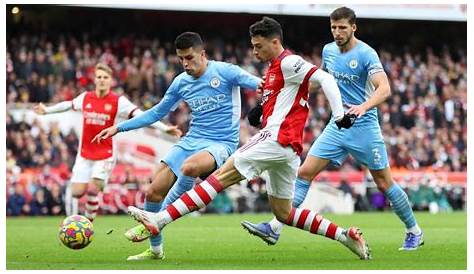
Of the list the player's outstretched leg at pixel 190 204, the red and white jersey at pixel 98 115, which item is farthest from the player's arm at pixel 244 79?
the red and white jersey at pixel 98 115

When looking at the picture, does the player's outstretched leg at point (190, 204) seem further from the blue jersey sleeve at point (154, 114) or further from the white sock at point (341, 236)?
the blue jersey sleeve at point (154, 114)

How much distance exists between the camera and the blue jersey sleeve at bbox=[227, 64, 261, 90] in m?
10.9

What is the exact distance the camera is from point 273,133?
9.74 m

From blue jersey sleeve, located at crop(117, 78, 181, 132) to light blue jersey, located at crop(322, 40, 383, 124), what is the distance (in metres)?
1.96

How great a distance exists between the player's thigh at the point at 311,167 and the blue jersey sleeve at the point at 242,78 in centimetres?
141

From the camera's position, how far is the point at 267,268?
980 cm

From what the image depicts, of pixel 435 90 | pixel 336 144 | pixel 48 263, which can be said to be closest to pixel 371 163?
pixel 336 144

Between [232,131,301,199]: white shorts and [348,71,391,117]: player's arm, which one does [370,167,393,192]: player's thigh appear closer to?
[348,71,391,117]: player's arm

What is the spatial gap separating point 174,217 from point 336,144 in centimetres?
299

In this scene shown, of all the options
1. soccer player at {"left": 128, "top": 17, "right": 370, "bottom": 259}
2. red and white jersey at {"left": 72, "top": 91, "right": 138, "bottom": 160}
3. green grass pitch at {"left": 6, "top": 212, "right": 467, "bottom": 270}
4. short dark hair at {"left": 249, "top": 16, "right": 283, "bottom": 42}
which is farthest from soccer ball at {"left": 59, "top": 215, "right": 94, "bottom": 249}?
red and white jersey at {"left": 72, "top": 91, "right": 138, "bottom": 160}

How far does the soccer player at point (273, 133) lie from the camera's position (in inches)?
380

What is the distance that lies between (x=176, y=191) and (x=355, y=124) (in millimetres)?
2388

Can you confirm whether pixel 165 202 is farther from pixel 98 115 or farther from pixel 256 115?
pixel 98 115

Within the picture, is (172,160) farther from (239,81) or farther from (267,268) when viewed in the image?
(267,268)
